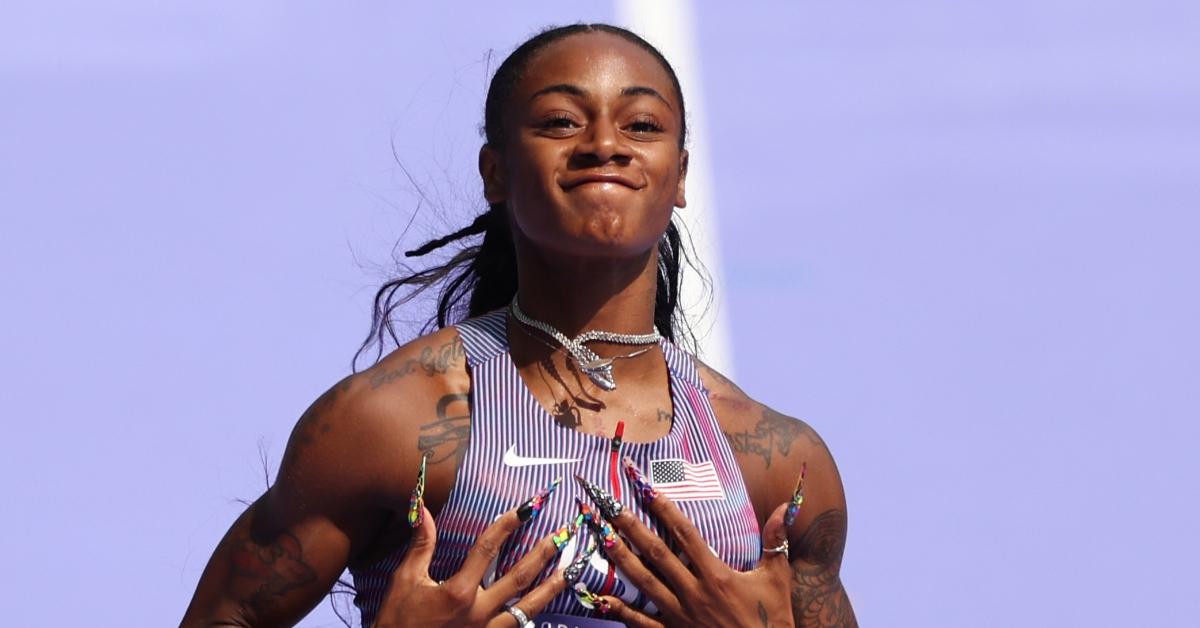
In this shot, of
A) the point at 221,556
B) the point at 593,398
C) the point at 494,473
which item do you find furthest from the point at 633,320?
the point at 221,556

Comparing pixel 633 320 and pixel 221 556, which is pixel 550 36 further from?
Result: pixel 221 556

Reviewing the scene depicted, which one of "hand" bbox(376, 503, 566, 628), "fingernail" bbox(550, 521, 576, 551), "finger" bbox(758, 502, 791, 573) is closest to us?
"hand" bbox(376, 503, 566, 628)

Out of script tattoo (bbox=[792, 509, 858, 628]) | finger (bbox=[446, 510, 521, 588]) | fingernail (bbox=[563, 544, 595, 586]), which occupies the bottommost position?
script tattoo (bbox=[792, 509, 858, 628])

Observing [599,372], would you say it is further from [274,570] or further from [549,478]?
[274,570]

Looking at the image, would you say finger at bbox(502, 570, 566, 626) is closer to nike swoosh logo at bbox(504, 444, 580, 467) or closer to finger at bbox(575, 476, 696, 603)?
finger at bbox(575, 476, 696, 603)

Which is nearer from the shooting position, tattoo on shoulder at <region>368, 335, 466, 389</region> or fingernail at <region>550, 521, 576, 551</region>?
fingernail at <region>550, 521, 576, 551</region>

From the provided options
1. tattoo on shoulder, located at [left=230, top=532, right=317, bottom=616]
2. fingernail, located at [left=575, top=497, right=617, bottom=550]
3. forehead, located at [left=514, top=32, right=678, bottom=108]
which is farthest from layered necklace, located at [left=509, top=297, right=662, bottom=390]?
tattoo on shoulder, located at [left=230, top=532, right=317, bottom=616]

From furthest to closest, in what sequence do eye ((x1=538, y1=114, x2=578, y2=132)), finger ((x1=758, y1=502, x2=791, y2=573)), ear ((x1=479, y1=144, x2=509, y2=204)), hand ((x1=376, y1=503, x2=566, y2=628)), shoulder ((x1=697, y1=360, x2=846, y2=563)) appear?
ear ((x1=479, y1=144, x2=509, y2=204)) < shoulder ((x1=697, y1=360, x2=846, y2=563)) < eye ((x1=538, y1=114, x2=578, y2=132)) < finger ((x1=758, y1=502, x2=791, y2=573)) < hand ((x1=376, y1=503, x2=566, y2=628))

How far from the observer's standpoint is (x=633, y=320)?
5020 mm

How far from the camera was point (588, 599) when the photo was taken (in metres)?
4.54

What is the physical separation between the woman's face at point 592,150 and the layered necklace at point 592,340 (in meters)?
0.18

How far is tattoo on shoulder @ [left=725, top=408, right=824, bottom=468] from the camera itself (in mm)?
5023

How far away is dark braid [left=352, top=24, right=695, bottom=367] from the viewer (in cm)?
518

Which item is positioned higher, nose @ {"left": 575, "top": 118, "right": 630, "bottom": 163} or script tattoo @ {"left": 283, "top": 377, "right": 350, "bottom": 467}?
nose @ {"left": 575, "top": 118, "right": 630, "bottom": 163}
